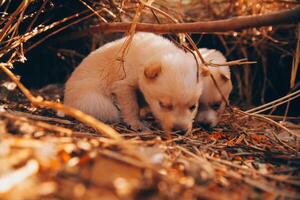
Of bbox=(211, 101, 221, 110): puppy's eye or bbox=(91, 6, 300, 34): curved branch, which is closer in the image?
bbox=(91, 6, 300, 34): curved branch

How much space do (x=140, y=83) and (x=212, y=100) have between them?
2.59 feet

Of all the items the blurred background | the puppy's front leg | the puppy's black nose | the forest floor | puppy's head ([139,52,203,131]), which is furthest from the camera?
the blurred background

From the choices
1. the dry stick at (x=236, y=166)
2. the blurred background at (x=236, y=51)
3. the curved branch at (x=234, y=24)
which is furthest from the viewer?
the blurred background at (x=236, y=51)

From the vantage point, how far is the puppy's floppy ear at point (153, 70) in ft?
10.7

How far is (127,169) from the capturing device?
6.40 ft

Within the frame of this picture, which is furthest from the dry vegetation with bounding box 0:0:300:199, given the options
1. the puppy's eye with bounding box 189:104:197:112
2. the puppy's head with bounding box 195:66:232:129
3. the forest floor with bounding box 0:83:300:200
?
the puppy's eye with bounding box 189:104:197:112

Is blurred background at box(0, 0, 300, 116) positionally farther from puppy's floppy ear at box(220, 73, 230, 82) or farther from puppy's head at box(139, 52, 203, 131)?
puppy's head at box(139, 52, 203, 131)

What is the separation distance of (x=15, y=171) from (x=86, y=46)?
4.01m

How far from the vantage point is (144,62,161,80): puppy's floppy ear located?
326 cm

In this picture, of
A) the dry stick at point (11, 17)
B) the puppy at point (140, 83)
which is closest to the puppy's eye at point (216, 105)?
the puppy at point (140, 83)

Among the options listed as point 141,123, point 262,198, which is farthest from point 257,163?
point 141,123

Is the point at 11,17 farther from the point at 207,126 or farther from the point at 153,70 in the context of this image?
the point at 207,126

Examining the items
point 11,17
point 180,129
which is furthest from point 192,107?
point 11,17

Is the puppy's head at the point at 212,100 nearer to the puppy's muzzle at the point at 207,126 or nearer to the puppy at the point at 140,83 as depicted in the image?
the puppy's muzzle at the point at 207,126
